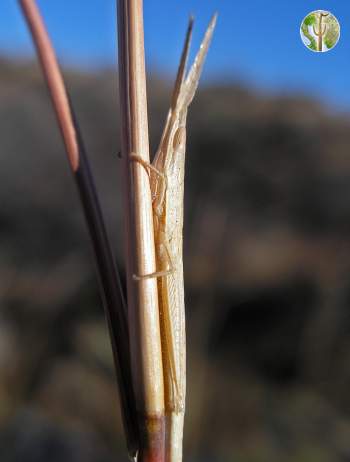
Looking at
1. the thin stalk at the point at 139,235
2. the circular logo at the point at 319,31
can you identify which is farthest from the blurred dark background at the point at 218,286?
the thin stalk at the point at 139,235

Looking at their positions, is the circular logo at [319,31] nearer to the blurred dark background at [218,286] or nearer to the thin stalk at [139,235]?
the thin stalk at [139,235]

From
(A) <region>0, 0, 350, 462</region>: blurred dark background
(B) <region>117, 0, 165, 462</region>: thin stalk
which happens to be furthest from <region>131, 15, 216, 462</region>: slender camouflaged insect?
(A) <region>0, 0, 350, 462</region>: blurred dark background

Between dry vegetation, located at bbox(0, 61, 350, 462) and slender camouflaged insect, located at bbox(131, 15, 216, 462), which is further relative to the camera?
dry vegetation, located at bbox(0, 61, 350, 462)

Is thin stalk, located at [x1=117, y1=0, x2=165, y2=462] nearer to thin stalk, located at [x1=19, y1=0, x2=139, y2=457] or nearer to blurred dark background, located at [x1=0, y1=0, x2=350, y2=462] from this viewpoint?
thin stalk, located at [x1=19, y1=0, x2=139, y2=457]

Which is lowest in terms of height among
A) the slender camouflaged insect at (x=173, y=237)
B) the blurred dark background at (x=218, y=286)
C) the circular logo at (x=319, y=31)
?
the blurred dark background at (x=218, y=286)

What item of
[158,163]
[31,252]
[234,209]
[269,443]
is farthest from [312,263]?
[158,163]

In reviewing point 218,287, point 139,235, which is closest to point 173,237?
point 139,235
